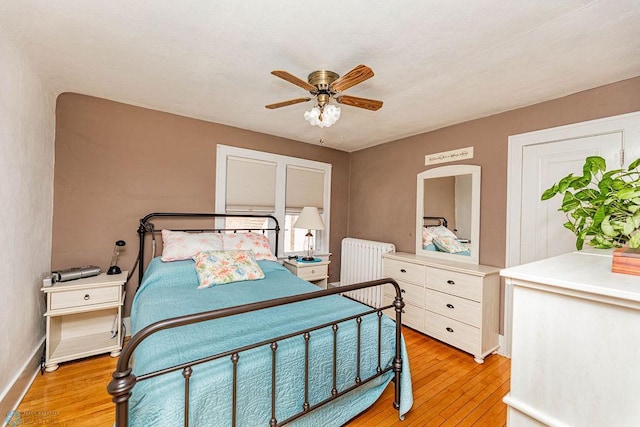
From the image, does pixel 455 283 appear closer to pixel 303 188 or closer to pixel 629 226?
pixel 629 226

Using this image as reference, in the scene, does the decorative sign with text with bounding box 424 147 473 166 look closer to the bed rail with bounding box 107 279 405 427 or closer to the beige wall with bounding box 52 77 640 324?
the beige wall with bounding box 52 77 640 324

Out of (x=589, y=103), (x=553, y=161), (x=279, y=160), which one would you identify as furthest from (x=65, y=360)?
(x=589, y=103)

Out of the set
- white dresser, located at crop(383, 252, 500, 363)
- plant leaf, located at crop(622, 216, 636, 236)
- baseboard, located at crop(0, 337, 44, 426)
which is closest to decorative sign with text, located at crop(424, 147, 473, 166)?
white dresser, located at crop(383, 252, 500, 363)

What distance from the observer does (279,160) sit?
3721mm

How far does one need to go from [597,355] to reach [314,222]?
9.58 feet

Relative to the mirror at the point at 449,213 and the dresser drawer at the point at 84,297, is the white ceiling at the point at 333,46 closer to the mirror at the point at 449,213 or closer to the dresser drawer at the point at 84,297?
the mirror at the point at 449,213

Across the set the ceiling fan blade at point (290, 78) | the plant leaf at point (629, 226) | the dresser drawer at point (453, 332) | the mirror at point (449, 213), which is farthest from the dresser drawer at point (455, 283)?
the ceiling fan blade at point (290, 78)

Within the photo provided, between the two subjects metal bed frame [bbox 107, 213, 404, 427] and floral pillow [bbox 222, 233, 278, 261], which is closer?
metal bed frame [bbox 107, 213, 404, 427]

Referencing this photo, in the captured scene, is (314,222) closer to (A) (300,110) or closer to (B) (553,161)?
(A) (300,110)

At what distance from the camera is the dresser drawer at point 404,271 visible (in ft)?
9.85

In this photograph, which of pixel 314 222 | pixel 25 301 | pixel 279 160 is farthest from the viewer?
pixel 279 160

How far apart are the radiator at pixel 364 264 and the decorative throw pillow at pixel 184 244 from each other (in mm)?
1968

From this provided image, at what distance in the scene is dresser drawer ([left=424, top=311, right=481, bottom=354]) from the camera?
2.50 metres

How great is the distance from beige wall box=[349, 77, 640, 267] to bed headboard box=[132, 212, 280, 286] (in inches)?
61.4
